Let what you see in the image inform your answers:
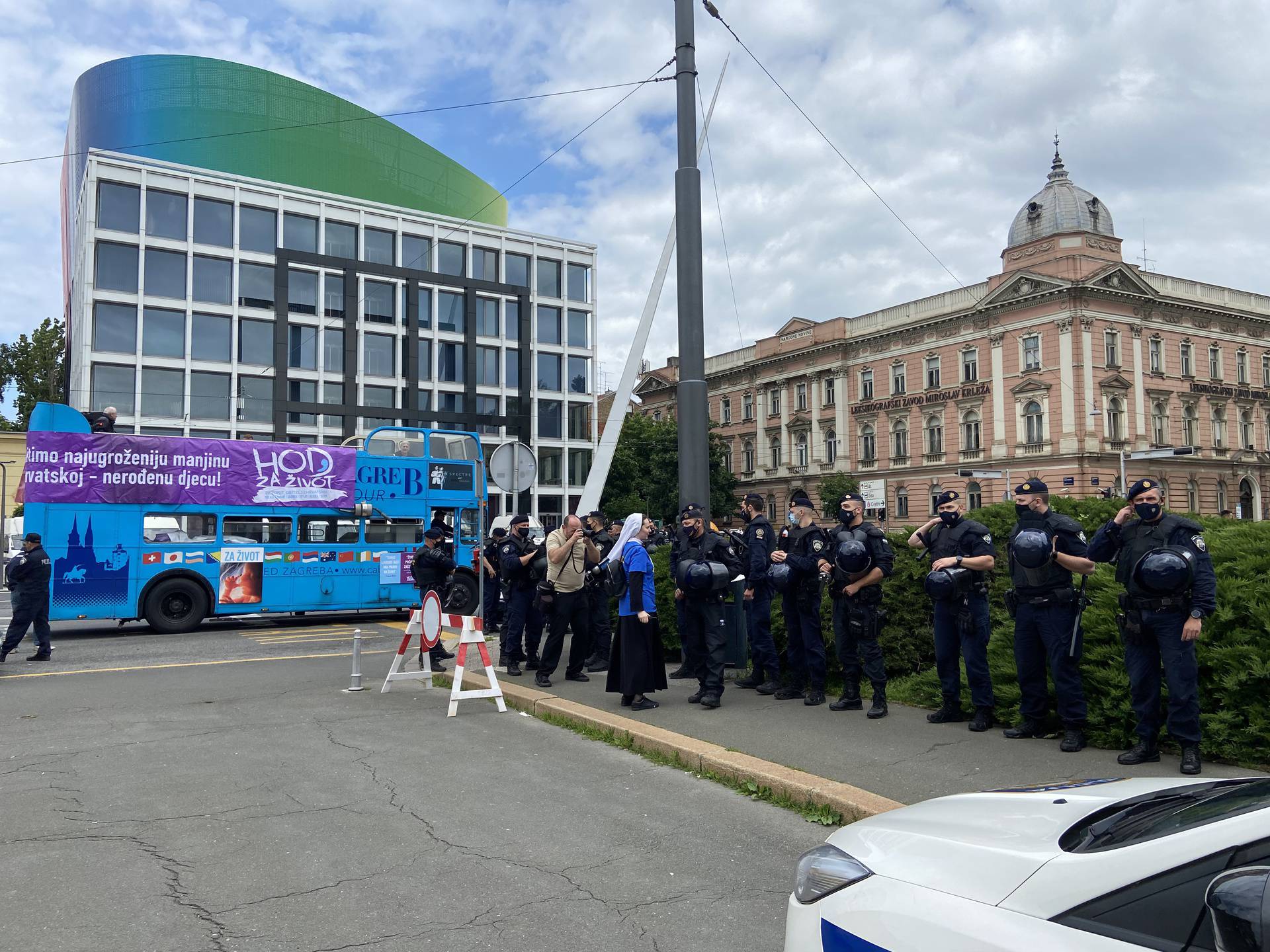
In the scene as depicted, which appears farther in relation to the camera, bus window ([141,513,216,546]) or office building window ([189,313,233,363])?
office building window ([189,313,233,363])

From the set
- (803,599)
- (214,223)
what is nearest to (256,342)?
(214,223)

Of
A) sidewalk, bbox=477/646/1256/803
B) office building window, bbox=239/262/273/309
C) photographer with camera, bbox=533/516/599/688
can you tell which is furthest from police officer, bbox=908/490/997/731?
office building window, bbox=239/262/273/309

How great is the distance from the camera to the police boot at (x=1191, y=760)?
5.61 m

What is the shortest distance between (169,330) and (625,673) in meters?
48.9

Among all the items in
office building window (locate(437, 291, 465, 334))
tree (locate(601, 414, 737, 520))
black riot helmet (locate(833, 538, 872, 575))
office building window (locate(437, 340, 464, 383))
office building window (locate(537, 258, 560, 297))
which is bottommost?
black riot helmet (locate(833, 538, 872, 575))

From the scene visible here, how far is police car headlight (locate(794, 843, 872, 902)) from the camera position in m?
2.55

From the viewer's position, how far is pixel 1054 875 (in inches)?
83.4

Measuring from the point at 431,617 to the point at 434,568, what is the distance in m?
1.19

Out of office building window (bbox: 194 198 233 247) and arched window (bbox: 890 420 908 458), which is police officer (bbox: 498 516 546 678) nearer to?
office building window (bbox: 194 198 233 247)

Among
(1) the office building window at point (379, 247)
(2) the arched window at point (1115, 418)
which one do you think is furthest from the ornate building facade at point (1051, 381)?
(1) the office building window at point (379, 247)

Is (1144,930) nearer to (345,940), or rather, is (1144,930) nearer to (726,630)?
(345,940)

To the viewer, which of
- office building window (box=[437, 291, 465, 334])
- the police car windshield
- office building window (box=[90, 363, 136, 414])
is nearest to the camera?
the police car windshield

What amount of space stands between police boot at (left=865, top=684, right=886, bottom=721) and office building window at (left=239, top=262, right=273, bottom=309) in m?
51.1

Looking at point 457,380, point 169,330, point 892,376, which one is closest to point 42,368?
point 169,330
